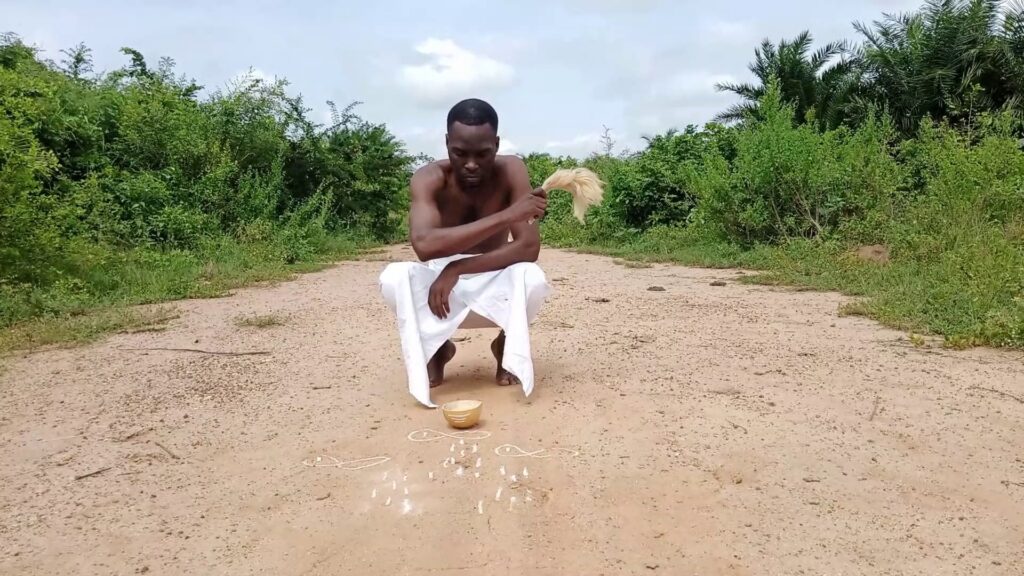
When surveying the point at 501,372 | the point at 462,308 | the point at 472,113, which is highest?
the point at 472,113

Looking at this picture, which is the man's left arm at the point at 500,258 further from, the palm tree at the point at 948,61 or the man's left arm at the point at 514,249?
the palm tree at the point at 948,61

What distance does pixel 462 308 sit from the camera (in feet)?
11.5

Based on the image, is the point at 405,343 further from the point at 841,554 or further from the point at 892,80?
the point at 892,80

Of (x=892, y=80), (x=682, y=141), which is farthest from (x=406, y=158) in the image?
(x=892, y=80)

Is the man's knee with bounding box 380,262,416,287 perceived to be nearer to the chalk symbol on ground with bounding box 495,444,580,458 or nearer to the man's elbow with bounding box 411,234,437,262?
the man's elbow with bounding box 411,234,437,262

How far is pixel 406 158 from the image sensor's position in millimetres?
15156

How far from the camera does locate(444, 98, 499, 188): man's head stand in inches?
133

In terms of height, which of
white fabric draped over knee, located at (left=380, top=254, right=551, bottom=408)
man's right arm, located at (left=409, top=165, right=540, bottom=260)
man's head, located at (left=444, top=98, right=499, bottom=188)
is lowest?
white fabric draped over knee, located at (left=380, top=254, right=551, bottom=408)

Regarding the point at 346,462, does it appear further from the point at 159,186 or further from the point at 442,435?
the point at 159,186

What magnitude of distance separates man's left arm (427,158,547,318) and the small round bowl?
19.8 inches

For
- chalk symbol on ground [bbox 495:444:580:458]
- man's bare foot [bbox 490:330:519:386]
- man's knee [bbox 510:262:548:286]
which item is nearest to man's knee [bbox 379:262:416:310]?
man's knee [bbox 510:262:548:286]

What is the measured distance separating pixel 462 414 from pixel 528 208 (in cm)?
93

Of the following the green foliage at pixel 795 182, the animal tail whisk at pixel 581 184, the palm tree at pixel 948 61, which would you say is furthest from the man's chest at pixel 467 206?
the palm tree at pixel 948 61

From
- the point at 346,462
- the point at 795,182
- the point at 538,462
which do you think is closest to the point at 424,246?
the point at 346,462
